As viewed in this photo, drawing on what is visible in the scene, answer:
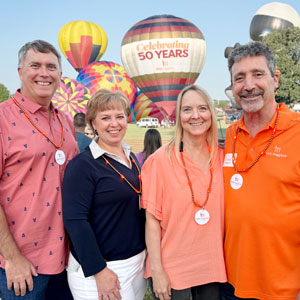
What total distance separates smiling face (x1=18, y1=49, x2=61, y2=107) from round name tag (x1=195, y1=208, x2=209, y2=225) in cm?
121

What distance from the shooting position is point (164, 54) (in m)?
19.3

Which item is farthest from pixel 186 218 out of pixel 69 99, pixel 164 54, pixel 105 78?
pixel 105 78

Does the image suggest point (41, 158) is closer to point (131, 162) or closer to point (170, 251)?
point (131, 162)

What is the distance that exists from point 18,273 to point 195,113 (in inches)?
56.1

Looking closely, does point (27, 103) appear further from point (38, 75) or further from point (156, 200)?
point (156, 200)

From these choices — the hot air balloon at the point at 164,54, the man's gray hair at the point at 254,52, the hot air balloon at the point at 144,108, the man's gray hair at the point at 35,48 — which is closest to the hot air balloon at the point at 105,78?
the hot air balloon at the point at 144,108

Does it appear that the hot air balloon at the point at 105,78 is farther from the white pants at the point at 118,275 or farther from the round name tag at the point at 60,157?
the white pants at the point at 118,275

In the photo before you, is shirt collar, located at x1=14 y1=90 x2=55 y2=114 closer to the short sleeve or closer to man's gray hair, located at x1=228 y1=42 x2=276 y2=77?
the short sleeve

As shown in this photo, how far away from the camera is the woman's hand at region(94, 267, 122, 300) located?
1.90m

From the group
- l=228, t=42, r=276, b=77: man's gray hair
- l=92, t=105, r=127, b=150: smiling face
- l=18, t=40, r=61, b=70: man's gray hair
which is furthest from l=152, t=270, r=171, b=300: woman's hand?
l=18, t=40, r=61, b=70: man's gray hair

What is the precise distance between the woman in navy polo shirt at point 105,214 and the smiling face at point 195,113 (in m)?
0.40

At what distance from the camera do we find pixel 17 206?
1889mm

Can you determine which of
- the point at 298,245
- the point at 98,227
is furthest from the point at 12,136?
the point at 298,245

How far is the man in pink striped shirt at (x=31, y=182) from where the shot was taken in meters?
1.85
